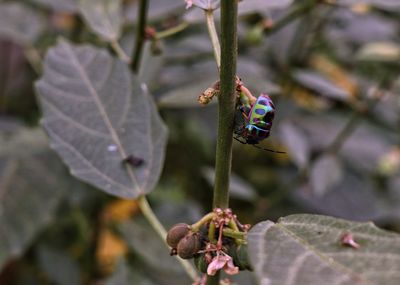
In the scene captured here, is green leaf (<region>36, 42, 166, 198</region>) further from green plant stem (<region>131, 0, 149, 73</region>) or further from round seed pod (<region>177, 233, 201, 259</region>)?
round seed pod (<region>177, 233, 201, 259</region>)

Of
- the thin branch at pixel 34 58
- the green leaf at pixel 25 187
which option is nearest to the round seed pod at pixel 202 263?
the green leaf at pixel 25 187

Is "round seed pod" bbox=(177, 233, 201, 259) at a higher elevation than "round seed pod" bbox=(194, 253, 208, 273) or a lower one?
higher

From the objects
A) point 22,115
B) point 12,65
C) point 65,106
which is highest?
point 65,106

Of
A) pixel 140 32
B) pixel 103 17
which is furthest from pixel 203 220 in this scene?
pixel 103 17

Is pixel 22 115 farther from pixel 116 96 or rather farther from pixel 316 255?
pixel 316 255

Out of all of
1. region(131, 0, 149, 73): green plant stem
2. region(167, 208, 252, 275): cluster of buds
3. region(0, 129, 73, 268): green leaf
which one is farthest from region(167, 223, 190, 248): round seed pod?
region(0, 129, 73, 268): green leaf

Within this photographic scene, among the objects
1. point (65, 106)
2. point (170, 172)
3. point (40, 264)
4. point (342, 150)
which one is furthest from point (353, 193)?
point (65, 106)

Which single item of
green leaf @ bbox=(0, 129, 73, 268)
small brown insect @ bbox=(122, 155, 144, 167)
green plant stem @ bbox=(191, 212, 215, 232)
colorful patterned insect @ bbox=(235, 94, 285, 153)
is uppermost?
colorful patterned insect @ bbox=(235, 94, 285, 153)
